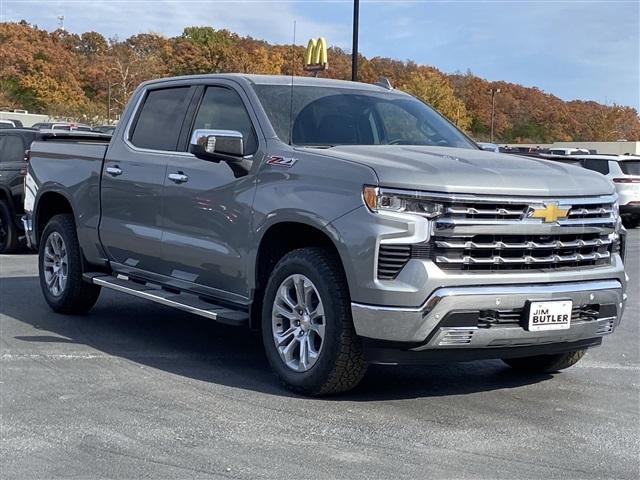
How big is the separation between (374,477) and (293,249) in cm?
207

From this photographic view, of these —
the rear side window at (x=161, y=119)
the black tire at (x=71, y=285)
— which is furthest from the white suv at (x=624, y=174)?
the rear side window at (x=161, y=119)

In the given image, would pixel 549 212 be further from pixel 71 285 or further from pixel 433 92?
pixel 433 92

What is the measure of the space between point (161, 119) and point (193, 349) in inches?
73.4

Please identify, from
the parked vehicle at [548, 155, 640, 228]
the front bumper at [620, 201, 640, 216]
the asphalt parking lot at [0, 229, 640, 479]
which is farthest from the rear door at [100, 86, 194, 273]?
the front bumper at [620, 201, 640, 216]

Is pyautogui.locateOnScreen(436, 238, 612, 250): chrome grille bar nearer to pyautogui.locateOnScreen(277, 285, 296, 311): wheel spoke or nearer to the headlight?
the headlight

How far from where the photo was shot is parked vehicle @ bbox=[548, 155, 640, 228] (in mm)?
22562

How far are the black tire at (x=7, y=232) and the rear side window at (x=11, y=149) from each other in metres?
0.66

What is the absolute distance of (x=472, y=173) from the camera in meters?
5.34

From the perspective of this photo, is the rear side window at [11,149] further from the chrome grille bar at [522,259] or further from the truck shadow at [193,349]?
the chrome grille bar at [522,259]

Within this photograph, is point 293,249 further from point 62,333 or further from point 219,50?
point 219,50

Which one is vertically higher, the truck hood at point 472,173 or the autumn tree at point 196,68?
the autumn tree at point 196,68

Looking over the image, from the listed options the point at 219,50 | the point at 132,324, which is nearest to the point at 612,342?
the point at 132,324

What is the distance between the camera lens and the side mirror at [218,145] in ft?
20.2

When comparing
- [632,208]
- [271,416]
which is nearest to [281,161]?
[271,416]
